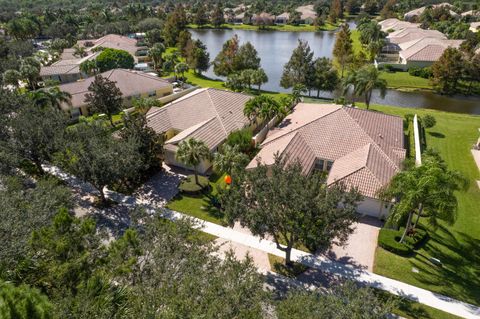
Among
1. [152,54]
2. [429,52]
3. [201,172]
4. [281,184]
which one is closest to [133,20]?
[152,54]

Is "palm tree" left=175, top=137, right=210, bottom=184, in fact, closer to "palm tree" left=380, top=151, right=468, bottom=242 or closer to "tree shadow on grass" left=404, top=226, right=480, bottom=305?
"palm tree" left=380, top=151, right=468, bottom=242

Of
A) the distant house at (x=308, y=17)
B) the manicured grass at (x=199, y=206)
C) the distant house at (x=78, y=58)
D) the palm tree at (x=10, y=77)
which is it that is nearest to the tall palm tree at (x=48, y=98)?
the palm tree at (x=10, y=77)

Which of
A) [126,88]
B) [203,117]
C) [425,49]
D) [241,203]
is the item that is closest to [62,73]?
[126,88]

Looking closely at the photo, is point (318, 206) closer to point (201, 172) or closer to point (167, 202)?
point (167, 202)

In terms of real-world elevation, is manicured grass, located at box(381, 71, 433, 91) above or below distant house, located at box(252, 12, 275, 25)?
below

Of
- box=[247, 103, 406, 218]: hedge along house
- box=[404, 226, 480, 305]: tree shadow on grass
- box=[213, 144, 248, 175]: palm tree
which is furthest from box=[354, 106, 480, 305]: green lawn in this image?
box=[213, 144, 248, 175]: palm tree

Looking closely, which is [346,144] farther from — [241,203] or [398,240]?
[241,203]
